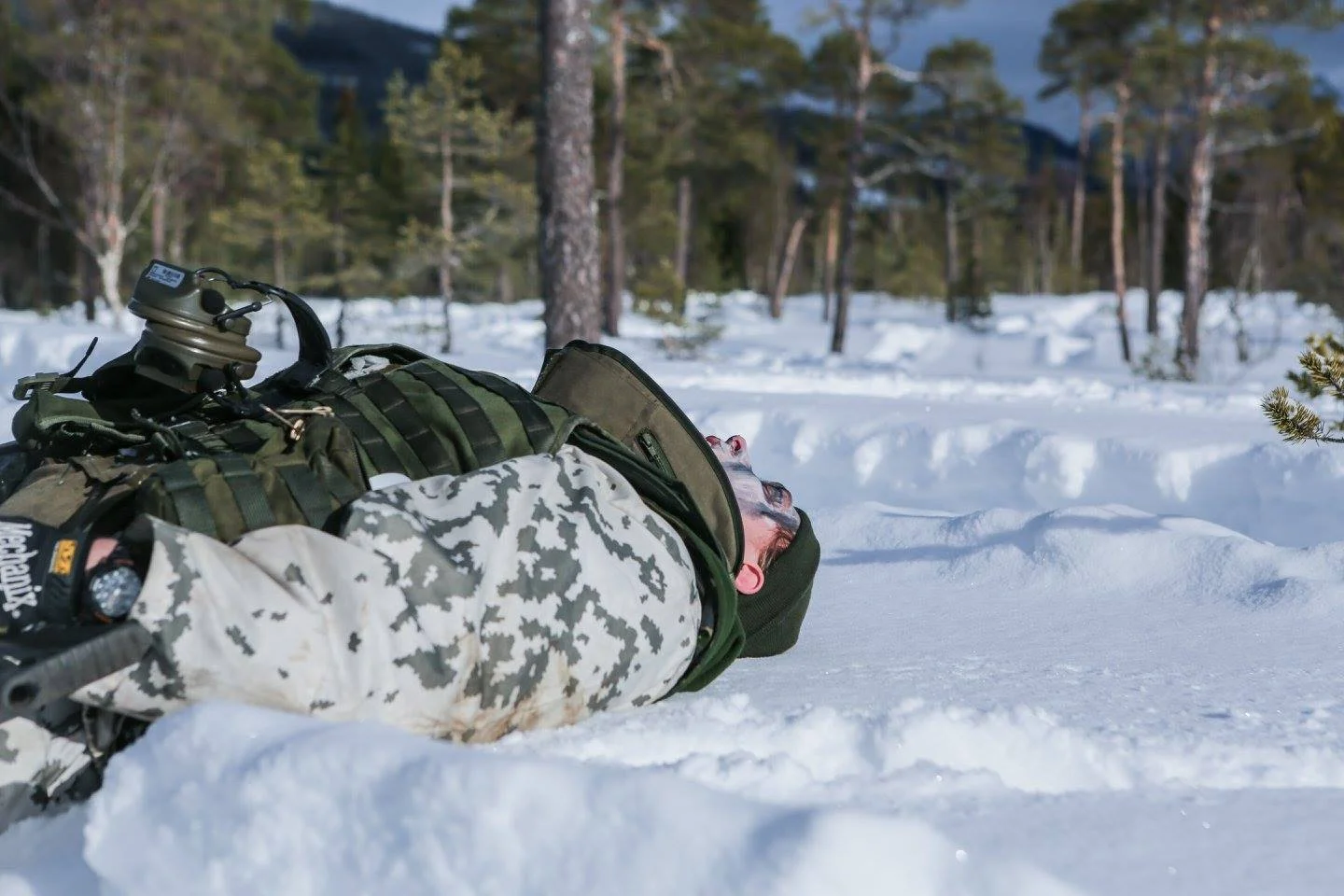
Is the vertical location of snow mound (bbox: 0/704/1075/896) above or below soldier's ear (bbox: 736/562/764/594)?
below

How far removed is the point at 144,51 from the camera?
18172mm

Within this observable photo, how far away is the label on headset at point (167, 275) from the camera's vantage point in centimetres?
163

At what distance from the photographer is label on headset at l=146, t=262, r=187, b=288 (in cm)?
163

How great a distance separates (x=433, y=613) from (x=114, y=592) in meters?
0.33

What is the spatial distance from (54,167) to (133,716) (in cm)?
2703

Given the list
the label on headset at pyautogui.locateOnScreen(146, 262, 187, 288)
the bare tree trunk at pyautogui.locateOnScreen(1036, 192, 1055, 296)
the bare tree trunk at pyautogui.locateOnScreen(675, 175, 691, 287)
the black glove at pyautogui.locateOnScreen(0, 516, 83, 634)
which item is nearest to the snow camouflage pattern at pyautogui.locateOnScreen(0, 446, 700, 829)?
the black glove at pyautogui.locateOnScreen(0, 516, 83, 634)

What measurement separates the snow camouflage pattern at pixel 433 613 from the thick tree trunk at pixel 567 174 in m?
4.41

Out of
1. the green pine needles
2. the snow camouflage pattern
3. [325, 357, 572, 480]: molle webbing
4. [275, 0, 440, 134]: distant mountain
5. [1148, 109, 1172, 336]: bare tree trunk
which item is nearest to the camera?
the snow camouflage pattern

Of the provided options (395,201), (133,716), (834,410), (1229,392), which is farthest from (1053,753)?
(395,201)

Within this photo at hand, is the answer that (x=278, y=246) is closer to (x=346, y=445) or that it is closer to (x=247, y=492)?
(x=346, y=445)

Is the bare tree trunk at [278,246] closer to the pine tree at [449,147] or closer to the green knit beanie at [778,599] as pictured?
the pine tree at [449,147]

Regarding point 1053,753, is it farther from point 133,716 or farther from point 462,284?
point 462,284

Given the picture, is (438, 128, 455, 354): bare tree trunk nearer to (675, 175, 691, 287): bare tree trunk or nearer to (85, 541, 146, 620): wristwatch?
(675, 175, 691, 287): bare tree trunk

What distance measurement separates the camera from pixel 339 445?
1.42m
